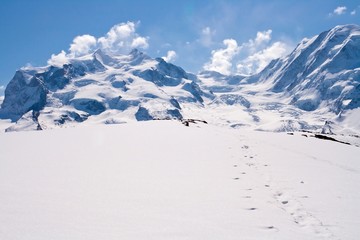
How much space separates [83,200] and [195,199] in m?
2.85

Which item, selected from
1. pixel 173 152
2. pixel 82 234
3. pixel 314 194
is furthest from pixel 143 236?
pixel 173 152

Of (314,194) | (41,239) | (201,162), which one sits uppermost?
(201,162)

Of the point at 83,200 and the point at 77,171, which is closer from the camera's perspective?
the point at 83,200

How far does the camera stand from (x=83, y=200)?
8516mm

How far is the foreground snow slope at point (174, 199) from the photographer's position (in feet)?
21.7

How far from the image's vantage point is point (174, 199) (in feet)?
29.1

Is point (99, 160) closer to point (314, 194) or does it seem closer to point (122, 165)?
point (122, 165)

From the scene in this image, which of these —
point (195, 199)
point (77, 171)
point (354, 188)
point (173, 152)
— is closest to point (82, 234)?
point (195, 199)

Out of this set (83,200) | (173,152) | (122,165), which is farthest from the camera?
(173,152)

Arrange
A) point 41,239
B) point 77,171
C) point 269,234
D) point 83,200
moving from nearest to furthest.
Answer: point 41,239 → point 269,234 → point 83,200 → point 77,171

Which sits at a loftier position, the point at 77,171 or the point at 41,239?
the point at 77,171

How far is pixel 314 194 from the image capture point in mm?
9633

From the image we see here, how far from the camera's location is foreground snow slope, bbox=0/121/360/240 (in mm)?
6617

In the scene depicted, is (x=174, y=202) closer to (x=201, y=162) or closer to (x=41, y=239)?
(x=41, y=239)
